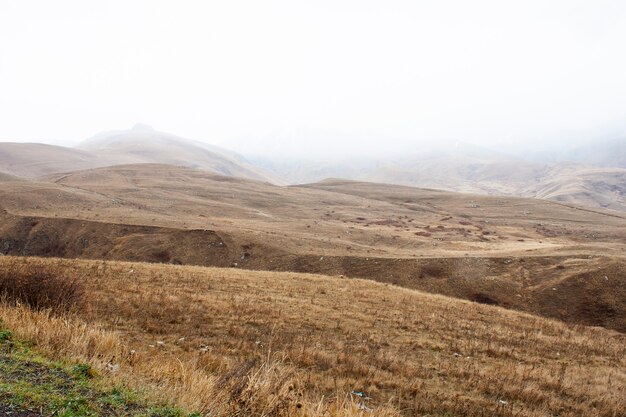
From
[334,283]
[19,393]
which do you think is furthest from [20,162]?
[19,393]

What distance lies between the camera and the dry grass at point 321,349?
7176 millimetres

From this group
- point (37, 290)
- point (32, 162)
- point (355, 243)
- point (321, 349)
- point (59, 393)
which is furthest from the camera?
point (32, 162)

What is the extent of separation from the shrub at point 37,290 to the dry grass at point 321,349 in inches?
29.8

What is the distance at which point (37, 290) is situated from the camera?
1128 centimetres

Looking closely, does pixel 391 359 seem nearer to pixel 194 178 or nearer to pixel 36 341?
Result: pixel 36 341

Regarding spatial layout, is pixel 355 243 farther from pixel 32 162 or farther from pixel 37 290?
pixel 32 162

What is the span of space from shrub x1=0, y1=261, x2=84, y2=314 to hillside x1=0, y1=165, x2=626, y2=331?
2724 cm

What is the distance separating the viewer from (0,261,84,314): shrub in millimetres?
10867

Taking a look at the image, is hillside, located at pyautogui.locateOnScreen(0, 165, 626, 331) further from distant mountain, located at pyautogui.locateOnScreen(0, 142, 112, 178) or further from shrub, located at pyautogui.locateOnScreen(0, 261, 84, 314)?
distant mountain, located at pyautogui.locateOnScreen(0, 142, 112, 178)

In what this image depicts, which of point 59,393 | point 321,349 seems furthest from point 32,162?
point 59,393

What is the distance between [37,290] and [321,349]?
832 centimetres

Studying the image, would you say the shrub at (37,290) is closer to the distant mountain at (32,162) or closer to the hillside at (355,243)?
the hillside at (355,243)

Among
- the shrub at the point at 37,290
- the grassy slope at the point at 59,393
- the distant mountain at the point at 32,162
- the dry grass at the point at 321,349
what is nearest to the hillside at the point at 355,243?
the dry grass at the point at 321,349

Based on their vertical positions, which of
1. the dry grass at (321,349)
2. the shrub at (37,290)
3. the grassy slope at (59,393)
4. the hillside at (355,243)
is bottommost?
the hillside at (355,243)
